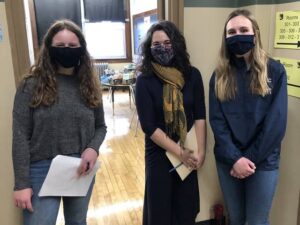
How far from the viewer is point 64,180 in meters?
1.38

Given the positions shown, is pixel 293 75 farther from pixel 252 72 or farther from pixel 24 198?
pixel 24 198

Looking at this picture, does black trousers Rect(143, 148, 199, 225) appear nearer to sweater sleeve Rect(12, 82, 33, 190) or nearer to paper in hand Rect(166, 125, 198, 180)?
paper in hand Rect(166, 125, 198, 180)

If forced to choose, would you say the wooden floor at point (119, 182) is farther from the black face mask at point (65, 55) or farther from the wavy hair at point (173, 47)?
the black face mask at point (65, 55)

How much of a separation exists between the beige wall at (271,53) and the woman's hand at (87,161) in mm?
946

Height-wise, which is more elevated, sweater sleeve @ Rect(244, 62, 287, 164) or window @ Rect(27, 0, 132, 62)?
window @ Rect(27, 0, 132, 62)

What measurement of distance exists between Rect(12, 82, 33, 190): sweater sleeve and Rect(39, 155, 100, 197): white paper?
9 cm

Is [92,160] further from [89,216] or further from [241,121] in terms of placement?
[89,216]

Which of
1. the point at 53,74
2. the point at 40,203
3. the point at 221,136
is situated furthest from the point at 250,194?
the point at 53,74

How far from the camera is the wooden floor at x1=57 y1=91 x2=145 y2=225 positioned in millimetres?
2492

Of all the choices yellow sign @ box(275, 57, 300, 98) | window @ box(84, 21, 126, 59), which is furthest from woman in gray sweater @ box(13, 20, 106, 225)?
window @ box(84, 21, 126, 59)

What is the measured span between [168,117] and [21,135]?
724mm

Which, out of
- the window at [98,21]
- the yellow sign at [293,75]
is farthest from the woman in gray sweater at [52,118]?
the window at [98,21]

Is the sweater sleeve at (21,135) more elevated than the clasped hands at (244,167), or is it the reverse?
the sweater sleeve at (21,135)

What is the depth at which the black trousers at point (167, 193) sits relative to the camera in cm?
168
